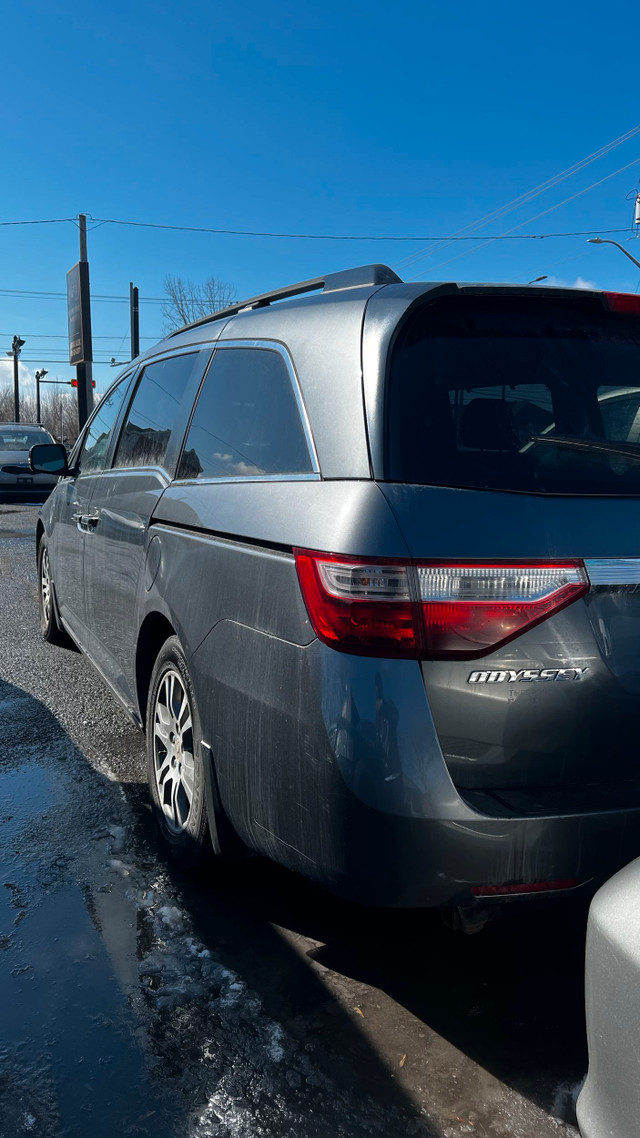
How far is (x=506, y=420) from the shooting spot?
2238 millimetres

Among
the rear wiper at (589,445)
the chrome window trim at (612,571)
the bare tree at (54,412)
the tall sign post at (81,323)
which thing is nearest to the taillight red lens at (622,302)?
the rear wiper at (589,445)

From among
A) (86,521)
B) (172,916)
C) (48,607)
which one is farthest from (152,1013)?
(48,607)

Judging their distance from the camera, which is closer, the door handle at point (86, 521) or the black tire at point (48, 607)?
the door handle at point (86, 521)

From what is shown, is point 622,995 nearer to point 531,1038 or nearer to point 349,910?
point 531,1038

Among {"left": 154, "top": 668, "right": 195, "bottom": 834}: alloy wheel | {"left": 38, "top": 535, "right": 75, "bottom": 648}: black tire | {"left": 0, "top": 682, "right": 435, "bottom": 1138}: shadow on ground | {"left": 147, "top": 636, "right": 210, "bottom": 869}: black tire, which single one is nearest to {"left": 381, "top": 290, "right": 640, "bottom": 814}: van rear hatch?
{"left": 0, "top": 682, "right": 435, "bottom": 1138}: shadow on ground

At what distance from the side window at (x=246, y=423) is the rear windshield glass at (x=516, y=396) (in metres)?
0.33

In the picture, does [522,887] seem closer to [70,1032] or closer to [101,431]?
[70,1032]

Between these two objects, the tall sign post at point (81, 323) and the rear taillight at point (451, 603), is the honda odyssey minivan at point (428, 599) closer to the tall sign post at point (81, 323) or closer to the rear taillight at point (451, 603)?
the rear taillight at point (451, 603)

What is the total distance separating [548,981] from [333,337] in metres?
1.81

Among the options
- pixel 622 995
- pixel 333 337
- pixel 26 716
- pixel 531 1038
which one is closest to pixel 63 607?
pixel 26 716

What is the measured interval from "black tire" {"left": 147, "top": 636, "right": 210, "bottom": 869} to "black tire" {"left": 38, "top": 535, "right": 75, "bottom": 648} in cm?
290

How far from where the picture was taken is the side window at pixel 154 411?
3.51 m

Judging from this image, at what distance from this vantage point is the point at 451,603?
1.96m

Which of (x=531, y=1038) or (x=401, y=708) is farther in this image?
(x=531, y=1038)
